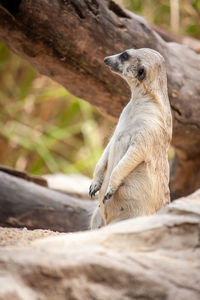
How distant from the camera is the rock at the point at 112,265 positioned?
1.89 metres

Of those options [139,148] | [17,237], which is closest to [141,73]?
[139,148]

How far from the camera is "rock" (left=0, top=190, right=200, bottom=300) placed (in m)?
1.89

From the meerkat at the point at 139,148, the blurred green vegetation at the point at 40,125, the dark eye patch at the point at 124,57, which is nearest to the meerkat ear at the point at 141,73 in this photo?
the meerkat at the point at 139,148

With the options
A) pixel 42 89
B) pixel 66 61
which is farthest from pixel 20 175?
pixel 42 89

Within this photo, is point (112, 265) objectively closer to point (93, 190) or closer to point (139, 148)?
point (139, 148)

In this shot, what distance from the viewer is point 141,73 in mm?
→ 3398

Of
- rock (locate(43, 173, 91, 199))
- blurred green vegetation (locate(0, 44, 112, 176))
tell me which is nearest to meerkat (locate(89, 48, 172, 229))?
rock (locate(43, 173, 91, 199))

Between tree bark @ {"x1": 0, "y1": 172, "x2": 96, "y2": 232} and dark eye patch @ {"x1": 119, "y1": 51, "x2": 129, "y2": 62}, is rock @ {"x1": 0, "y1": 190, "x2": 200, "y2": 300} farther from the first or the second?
tree bark @ {"x1": 0, "y1": 172, "x2": 96, "y2": 232}

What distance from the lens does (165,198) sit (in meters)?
3.39

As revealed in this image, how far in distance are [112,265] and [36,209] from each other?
9.52ft

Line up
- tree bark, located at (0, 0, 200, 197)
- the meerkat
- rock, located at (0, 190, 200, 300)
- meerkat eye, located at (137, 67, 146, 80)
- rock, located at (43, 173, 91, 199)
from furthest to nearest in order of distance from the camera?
rock, located at (43, 173, 91, 199)
tree bark, located at (0, 0, 200, 197)
meerkat eye, located at (137, 67, 146, 80)
the meerkat
rock, located at (0, 190, 200, 300)

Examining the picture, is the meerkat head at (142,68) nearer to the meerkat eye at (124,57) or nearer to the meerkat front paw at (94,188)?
the meerkat eye at (124,57)

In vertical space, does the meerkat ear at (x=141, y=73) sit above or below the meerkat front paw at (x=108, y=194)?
above

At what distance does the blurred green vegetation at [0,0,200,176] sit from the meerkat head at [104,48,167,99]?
496cm
